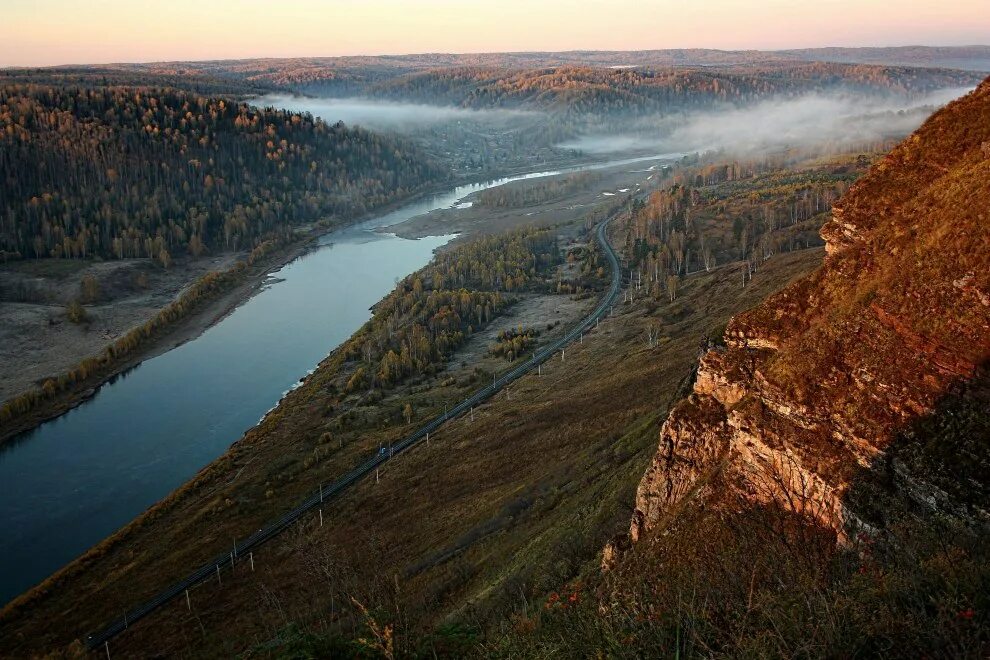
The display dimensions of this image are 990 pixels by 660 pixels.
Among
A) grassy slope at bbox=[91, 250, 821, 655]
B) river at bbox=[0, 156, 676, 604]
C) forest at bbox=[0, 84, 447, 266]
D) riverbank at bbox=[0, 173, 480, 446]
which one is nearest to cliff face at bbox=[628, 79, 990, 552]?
grassy slope at bbox=[91, 250, 821, 655]

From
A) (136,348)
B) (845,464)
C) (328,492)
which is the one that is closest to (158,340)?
(136,348)

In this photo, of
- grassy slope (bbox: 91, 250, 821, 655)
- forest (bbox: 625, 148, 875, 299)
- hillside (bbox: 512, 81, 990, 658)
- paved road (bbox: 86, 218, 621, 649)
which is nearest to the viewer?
hillside (bbox: 512, 81, 990, 658)

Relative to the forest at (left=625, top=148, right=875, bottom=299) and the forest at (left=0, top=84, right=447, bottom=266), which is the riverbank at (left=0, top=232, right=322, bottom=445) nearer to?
the forest at (left=0, top=84, right=447, bottom=266)

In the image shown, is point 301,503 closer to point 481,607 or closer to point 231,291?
A: point 481,607

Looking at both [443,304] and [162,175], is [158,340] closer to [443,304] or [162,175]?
[443,304]

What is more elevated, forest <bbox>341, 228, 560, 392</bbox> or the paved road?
forest <bbox>341, 228, 560, 392</bbox>

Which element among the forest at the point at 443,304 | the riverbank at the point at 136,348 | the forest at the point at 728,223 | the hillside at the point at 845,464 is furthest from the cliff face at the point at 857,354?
the riverbank at the point at 136,348
